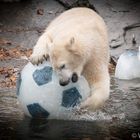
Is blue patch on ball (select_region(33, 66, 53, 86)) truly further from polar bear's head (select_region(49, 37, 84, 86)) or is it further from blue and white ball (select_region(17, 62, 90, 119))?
polar bear's head (select_region(49, 37, 84, 86))

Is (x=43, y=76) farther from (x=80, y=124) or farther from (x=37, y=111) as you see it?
(x=80, y=124)

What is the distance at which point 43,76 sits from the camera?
580 cm

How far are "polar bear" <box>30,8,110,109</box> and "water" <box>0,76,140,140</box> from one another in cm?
35

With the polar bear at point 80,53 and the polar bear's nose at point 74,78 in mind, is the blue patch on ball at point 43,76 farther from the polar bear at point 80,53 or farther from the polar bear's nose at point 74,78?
the polar bear's nose at point 74,78

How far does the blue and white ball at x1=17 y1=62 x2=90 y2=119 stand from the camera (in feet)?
19.0

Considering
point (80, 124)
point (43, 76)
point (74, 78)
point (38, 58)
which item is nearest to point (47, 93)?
point (43, 76)

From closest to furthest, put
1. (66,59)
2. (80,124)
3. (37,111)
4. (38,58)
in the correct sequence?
(66,59) → (37,111) → (38,58) → (80,124)

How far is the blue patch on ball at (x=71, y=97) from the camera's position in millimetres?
5797

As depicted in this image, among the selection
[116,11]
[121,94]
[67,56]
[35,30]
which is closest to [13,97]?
[121,94]

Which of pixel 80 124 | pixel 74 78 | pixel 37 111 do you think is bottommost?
pixel 80 124

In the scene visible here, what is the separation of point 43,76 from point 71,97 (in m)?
0.39

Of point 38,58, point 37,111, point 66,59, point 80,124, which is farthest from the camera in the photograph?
point 80,124

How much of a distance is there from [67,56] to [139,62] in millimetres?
4234

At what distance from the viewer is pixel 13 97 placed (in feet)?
25.4
